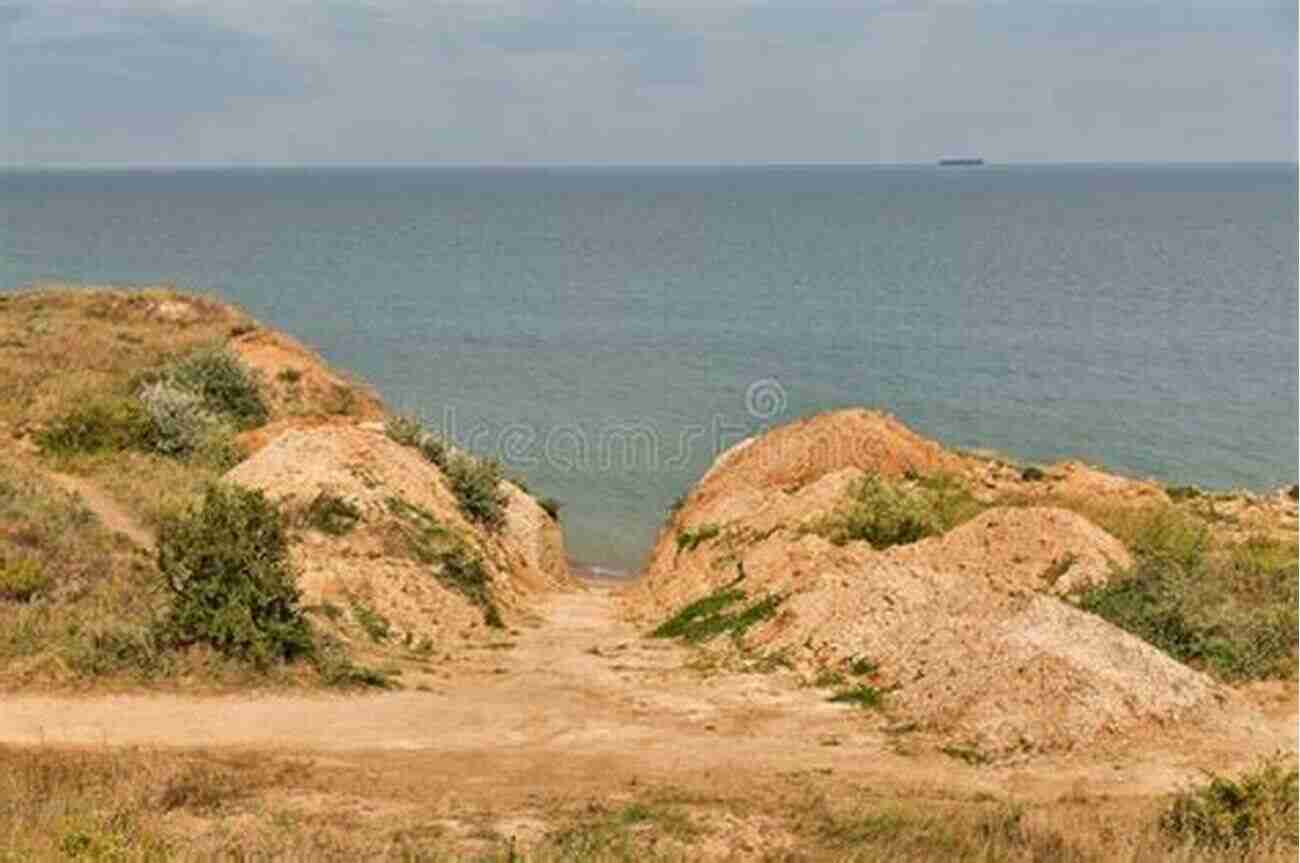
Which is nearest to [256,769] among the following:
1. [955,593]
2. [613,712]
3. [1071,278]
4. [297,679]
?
[297,679]

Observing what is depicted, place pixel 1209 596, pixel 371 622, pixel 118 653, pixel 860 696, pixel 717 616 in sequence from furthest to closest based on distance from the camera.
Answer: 1. pixel 717 616
2. pixel 371 622
3. pixel 1209 596
4. pixel 860 696
5. pixel 118 653

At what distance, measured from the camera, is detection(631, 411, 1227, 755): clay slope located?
67.8 ft

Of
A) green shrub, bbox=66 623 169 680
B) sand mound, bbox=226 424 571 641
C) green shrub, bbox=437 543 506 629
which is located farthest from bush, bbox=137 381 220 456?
green shrub, bbox=66 623 169 680

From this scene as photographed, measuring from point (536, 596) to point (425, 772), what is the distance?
699 inches

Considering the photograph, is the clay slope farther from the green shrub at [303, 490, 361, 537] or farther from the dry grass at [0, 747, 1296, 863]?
the green shrub at [303, 490, 361, 537]

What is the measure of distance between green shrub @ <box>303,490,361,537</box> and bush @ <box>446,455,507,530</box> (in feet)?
20.7

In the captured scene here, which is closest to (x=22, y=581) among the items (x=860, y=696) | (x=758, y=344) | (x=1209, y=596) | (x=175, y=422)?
(x=860, y=696)

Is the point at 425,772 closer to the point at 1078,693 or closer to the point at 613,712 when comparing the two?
the point at 613,712

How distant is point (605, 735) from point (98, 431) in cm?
2464

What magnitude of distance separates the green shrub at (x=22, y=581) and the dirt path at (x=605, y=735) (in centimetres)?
446

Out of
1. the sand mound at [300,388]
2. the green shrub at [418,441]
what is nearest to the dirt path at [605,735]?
the green shrub at [418,441]

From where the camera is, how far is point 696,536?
36.8 meters

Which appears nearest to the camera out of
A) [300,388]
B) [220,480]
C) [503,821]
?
[503,821]

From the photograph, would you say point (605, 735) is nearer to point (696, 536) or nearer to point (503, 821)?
point (503, 821)
